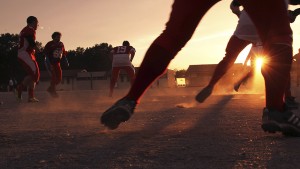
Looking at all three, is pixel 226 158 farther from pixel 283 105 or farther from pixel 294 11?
pixel 294 11

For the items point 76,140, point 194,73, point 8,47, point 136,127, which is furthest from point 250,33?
point 8,47

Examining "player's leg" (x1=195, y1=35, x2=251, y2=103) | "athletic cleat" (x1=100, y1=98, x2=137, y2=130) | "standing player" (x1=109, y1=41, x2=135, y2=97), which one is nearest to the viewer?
"athletic cleat" (x1=100, y1=98, x2=137, y2=130)

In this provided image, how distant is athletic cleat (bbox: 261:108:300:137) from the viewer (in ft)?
9.36

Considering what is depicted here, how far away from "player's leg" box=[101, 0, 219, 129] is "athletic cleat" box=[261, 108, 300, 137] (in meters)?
0.76

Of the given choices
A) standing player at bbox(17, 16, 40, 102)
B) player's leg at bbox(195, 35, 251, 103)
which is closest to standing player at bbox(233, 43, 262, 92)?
player's leg at bbox(195, 35, 251, 103)

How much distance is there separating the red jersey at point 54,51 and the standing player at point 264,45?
31.3ft

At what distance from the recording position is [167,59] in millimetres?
3012

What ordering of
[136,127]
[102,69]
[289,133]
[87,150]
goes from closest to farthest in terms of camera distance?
[87,150], [289,133], [136,127], [102,69]

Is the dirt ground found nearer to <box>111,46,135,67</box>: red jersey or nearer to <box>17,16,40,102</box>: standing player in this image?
<box>17,16,40,102</box>: standing player

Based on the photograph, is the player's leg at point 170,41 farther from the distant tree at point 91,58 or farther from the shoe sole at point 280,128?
the distant tree at point 91,58

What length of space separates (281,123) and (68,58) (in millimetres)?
105743

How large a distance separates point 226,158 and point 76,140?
124cm

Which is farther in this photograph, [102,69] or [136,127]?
[102,69]

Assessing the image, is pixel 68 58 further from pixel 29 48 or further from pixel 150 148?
pixel 150 148
